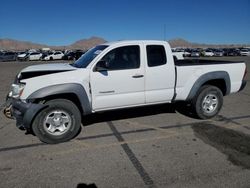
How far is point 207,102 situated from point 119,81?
8.49 feet

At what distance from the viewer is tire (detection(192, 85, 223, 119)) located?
22.9 ft

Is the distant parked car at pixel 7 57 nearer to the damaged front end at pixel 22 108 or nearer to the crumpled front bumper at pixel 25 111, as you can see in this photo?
the damaged front end at pixel 22 108

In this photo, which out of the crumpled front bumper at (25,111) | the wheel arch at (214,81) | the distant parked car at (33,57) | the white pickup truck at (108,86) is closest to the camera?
the crumpled front bumper at (25,111)

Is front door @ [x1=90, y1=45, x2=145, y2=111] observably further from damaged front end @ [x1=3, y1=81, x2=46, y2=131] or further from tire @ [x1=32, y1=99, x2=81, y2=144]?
damaged front end @ [x1=3, y1=81, x2=46, y2=131]

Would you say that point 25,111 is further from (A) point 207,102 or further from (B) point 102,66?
(A) point 207,102

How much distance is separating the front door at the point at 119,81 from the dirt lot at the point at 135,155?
69cm

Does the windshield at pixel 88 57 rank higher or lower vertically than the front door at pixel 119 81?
higher

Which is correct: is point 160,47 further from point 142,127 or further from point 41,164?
point 41,164

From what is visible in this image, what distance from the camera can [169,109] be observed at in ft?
26.8

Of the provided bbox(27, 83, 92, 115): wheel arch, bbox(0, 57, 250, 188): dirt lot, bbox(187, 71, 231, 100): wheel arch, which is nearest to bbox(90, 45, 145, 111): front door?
bbox(27, 83, 92, 115): wheel arch

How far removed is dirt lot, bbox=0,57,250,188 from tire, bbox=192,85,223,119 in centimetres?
25

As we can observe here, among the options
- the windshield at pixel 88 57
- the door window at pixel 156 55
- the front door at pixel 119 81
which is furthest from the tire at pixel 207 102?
the windshield at pixel 88 57

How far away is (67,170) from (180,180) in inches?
67.5

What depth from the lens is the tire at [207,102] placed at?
6.98m
